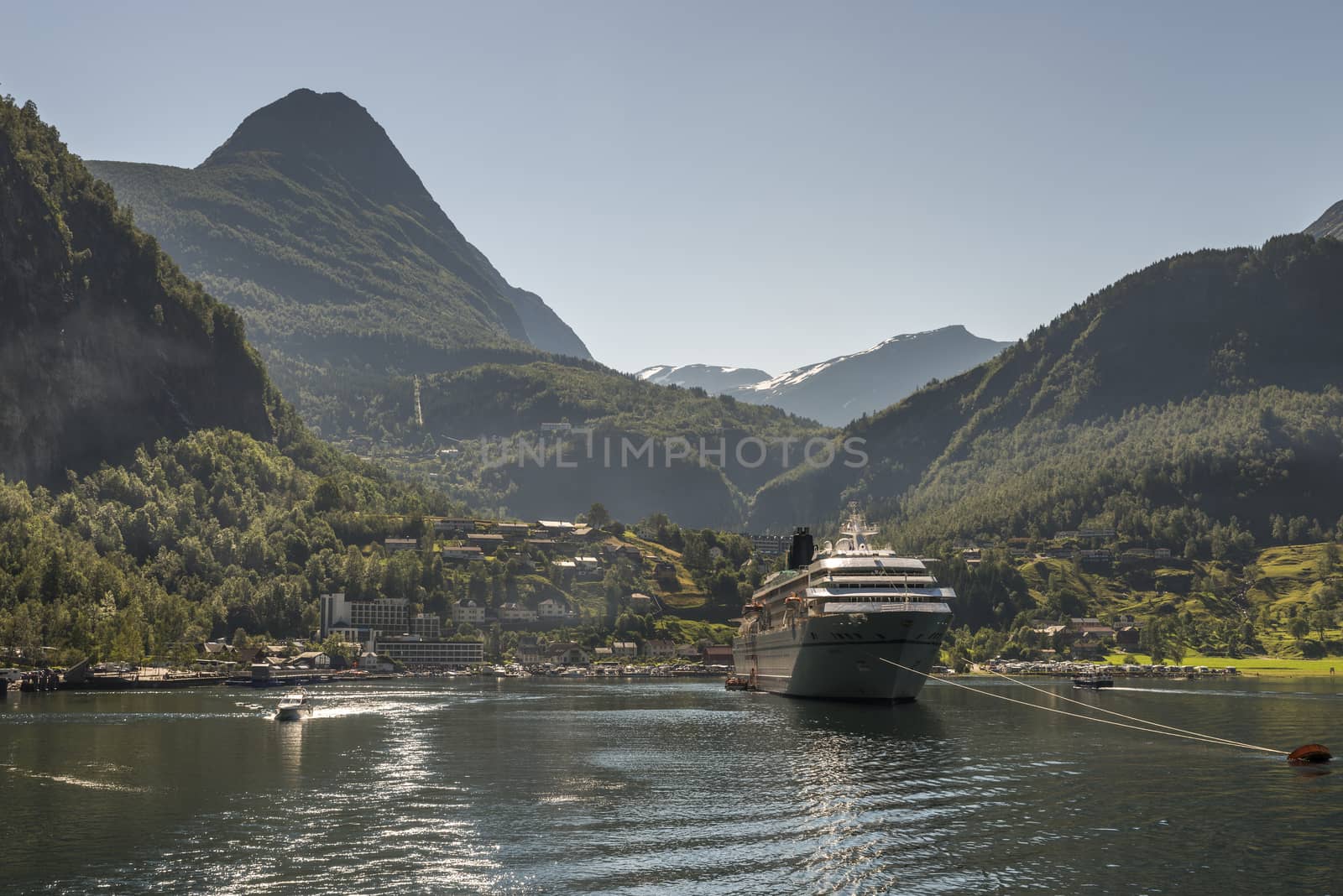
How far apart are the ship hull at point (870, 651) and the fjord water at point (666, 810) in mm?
13236

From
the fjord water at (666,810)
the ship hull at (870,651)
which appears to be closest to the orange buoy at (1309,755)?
the fjord water at (666,810)

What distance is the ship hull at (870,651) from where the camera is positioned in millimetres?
139375

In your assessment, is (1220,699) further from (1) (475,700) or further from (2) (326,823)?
(2) (326,823)

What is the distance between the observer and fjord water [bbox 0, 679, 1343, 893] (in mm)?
56844

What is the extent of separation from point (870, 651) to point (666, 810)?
7250 centimetres

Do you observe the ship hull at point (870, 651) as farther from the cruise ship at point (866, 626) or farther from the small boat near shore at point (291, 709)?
the small boat near shore at point (291, 709)

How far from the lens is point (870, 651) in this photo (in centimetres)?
14250

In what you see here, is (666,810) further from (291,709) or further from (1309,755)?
(291,709)

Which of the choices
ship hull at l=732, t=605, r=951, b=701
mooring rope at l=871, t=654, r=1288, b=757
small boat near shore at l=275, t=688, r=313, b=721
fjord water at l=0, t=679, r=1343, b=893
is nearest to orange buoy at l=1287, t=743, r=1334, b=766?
fjord water at l=0, t=679, r=1343, b=893

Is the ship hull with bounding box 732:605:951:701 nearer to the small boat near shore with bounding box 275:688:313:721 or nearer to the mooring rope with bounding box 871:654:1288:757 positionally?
the mooring rope with bounding box 871:654:1288:757

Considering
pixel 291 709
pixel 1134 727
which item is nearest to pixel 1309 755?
pixel 1134 727

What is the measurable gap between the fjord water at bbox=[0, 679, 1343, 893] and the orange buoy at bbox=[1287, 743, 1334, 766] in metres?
2.37

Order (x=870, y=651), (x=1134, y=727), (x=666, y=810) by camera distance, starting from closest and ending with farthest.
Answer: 1. (x=666, y=810)
2. (x=1134, y=727)
3. (x=870, y=651)

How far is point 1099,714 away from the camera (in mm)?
150000
